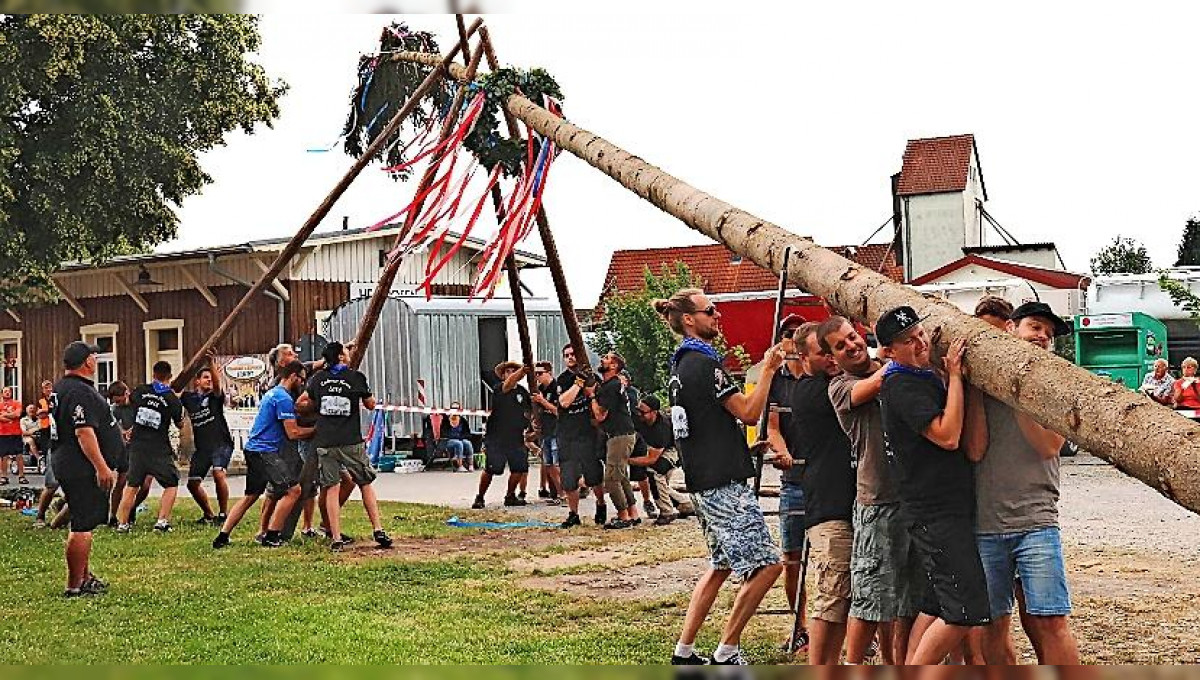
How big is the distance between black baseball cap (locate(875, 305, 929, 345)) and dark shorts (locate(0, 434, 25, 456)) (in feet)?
65.8

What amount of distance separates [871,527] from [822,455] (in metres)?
0.63

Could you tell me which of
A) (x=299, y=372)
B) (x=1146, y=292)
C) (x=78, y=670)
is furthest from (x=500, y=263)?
(x=1146, y=292)

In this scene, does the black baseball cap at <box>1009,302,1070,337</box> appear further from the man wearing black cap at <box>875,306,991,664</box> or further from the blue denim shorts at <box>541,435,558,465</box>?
the blue denim shorts at <box>541,435,558,465</box>

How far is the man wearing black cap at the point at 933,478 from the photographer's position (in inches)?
189

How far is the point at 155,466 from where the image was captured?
13242 millimetres

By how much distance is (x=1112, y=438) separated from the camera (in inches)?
146

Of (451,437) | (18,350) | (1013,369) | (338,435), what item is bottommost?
(451,437)

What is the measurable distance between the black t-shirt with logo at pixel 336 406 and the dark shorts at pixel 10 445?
1239 cm

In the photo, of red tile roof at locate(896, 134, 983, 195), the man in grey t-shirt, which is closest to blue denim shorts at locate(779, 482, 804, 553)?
the man in grey t-shirt

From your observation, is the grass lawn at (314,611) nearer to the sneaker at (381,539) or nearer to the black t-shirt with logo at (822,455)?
the sneaker at (381,539)

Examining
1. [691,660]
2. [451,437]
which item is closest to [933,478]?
[691,660]

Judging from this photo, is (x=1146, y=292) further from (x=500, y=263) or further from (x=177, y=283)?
(x=177, y=283)

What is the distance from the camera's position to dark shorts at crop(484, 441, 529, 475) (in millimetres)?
15211

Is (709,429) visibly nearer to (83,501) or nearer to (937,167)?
(83,501)
